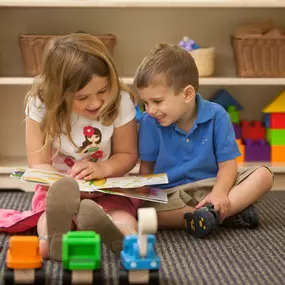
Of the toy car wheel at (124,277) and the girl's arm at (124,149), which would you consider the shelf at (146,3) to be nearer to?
the girl's arm at (124,149)

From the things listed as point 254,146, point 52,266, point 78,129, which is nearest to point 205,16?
point 254,146

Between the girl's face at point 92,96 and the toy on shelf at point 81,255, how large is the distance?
18.5 inches

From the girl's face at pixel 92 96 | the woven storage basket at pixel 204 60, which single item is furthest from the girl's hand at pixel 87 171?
the woven storage basket at pixel 204 60

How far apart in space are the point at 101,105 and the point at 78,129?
103mm

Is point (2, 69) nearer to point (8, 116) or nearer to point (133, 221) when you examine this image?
point (8, 116)

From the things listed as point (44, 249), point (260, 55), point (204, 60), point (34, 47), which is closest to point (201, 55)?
point (204, 60)

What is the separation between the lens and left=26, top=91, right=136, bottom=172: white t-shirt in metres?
1.62

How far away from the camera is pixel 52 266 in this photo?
1325mm

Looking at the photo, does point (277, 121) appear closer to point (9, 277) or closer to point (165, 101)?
point (165, 101)

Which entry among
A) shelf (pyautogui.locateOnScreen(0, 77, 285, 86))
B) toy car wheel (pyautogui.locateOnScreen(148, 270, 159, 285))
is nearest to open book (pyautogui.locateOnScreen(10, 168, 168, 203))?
toy car wheel (pyautogui.locateOnScreen(148, 270, 159, 285))

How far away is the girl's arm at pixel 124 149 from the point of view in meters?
1.63

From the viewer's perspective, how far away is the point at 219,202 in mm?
1589

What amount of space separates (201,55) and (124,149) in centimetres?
67

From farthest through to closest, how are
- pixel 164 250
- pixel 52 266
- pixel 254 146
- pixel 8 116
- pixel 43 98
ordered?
pixel 8 116
pixel 254 146
pixel 43 98
pixel 164 250
pixel 52 266
